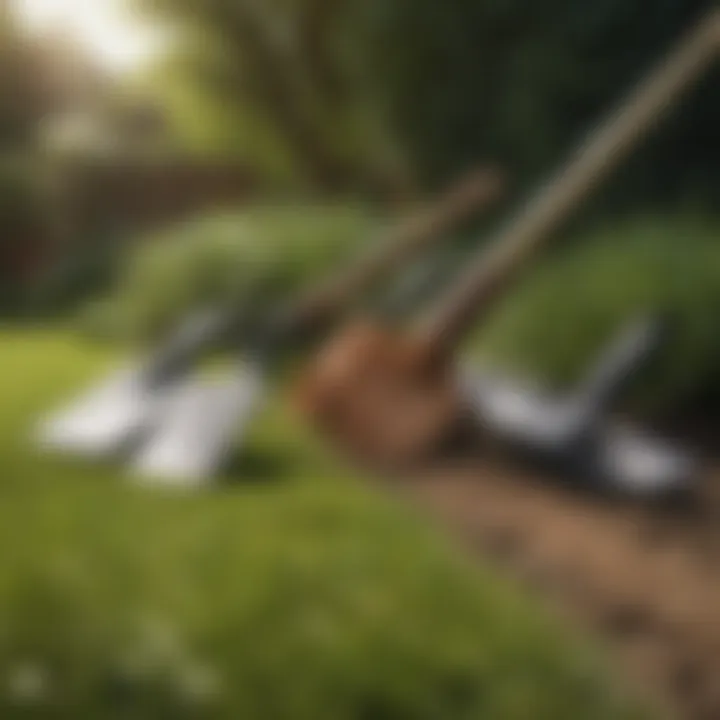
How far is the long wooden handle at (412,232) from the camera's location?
57 cm

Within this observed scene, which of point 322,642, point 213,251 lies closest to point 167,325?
point 213,251

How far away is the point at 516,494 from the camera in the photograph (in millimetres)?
568

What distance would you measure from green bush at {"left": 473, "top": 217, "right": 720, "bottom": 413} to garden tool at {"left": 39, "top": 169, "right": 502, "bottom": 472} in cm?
5

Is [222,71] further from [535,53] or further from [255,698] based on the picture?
[255,698]

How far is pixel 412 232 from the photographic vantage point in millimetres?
578

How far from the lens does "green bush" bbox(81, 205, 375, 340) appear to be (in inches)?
21.9

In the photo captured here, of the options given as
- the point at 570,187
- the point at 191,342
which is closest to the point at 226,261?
the point at 191,342

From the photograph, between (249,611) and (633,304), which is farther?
(633,304)

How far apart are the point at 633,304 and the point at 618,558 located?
120 millimetres

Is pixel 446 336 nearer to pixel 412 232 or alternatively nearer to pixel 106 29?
pixel 412 232

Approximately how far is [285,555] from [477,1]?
0.86 ft

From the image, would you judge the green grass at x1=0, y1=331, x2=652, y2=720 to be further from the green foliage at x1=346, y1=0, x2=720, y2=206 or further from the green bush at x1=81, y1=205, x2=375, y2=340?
the green foliage at x1=346, y1=0, x2=720, y2=206

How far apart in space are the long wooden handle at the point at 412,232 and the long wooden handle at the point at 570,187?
19 millimetres

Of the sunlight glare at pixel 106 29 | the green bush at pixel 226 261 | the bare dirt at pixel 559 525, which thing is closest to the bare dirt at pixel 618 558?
the bare dirt at pixel 559 525
